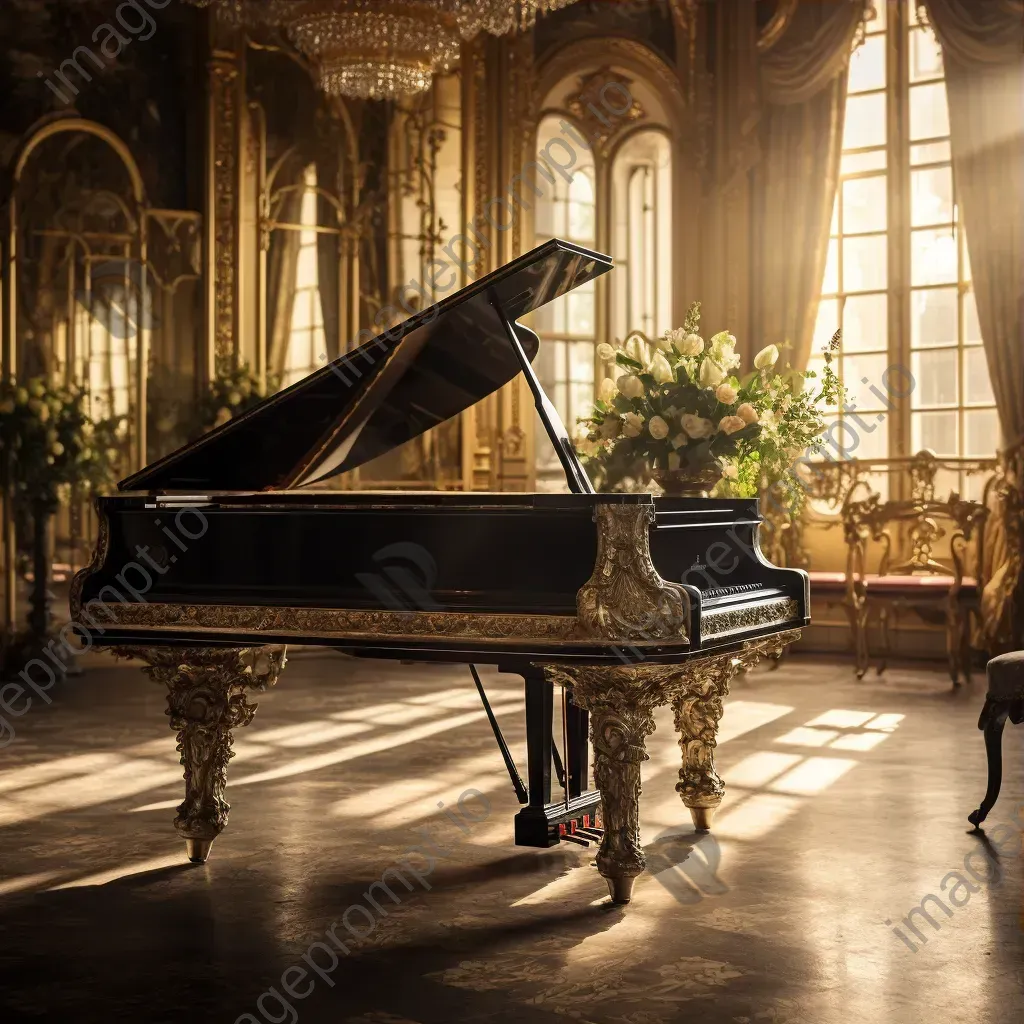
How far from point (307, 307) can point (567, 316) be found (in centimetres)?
174

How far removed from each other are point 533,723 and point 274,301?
5689 millimetres

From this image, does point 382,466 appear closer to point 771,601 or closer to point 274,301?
point 274,301

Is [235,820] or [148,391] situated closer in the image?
[235,820]

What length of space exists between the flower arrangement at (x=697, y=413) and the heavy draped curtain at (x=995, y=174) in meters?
4.35

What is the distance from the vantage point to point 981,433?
28.1 feet

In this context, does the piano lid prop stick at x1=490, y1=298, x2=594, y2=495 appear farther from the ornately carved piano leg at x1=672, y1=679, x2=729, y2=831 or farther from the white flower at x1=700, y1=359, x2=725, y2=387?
the ornately carved piano leg at x1=672, y1=679, x2=729, y2=831

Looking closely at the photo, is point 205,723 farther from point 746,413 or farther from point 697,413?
point 746,413

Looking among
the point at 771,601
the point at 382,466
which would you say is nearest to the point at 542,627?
the point at 771,601

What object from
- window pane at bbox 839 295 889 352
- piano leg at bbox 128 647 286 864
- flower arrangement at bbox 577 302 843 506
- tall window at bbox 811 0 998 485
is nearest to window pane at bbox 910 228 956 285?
tall window at bbox 811 0 998 485

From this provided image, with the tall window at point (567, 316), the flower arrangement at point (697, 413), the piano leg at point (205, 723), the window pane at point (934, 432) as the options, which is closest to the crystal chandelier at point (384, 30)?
the tall window at point (567, 316)

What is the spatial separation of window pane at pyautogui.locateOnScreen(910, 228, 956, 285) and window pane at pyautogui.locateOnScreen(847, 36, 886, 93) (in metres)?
0.99

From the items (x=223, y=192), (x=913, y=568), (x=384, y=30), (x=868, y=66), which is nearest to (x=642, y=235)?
(x=868, y=66)

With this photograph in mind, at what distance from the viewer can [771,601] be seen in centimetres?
384

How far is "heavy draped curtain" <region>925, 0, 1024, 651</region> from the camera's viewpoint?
→ 822 centimetres
